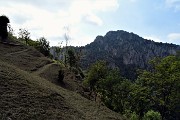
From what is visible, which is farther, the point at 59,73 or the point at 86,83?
the point at 86,83

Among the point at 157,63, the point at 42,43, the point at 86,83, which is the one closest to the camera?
the point at 86,83

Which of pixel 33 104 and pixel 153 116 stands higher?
pixel 33 104

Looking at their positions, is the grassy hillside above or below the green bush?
above

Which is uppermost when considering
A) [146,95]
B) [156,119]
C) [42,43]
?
[42,43]

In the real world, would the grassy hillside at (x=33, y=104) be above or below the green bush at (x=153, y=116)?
above

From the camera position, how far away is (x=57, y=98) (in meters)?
32.3

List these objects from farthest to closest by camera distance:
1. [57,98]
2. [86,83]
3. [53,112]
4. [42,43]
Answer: [42,43] → [86,83] → [57,98] → [53,112]

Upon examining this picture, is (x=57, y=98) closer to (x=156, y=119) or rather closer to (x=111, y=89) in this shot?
(x=111, y=89)

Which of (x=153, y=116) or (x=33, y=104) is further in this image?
(x=153, y=116)

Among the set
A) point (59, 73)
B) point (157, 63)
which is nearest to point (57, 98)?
point (59, 73)

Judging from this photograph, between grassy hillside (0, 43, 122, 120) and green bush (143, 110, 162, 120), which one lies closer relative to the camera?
grassy hillside (0, 43, 122, 120)

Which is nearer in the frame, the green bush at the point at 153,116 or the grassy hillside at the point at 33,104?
the grassy hillside at the point at 33,104

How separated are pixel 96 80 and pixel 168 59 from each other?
48.0 ft

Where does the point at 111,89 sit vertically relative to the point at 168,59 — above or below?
below
